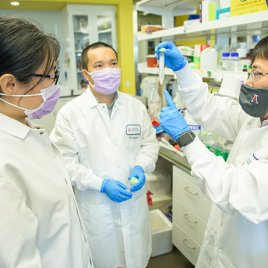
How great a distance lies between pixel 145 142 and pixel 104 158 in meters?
0.31

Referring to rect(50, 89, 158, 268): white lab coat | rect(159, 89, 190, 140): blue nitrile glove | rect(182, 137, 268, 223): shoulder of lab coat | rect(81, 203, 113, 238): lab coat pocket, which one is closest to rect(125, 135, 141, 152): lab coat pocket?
rect(50, 89, 158, 268): white lab coat

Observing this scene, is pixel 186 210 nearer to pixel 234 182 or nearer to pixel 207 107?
pixel 207 107

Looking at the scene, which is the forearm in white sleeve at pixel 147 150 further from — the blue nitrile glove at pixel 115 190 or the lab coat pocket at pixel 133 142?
the blue nitrile glove at pixel 115 190

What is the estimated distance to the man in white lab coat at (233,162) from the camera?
0.91m

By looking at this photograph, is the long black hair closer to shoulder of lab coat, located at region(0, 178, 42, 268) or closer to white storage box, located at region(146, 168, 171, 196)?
shoulder of lab coat, located at region(0, 178, 42, 268)

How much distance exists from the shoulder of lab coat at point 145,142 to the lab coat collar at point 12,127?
841mm

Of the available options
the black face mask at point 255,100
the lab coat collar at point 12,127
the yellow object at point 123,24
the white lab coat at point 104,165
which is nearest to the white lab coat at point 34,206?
the lab coat collar at point 12,127

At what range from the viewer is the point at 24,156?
0.79m

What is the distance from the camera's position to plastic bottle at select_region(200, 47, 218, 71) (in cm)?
190

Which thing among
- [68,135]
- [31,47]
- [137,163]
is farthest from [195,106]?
[31,47]

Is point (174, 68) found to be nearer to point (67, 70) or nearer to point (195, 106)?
point (195, 106)

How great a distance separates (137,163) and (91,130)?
1.08ft

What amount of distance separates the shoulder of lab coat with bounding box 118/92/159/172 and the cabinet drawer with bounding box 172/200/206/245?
1.84 ft

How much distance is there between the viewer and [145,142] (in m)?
1.69
